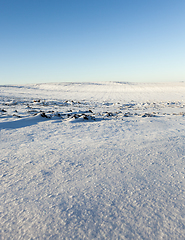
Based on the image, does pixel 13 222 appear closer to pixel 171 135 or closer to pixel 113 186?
pixel 113 186

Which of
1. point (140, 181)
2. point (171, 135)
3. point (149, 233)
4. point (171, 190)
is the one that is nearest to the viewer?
point (149, 233)

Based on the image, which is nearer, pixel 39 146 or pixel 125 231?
pixel 125 231

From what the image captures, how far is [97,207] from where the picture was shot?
1.34 m

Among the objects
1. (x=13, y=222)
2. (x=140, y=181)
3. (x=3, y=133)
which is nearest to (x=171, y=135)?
(x=140, y=181)

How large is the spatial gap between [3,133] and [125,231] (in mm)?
3055

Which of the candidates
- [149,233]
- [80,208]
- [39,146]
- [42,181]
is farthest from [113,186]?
[39,146]

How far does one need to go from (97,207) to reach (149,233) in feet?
1.38

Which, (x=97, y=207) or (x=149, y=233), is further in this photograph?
(x=97, y=207)

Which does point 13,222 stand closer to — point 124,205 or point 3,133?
point 124,205

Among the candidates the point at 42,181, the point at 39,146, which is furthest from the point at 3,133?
the point at 42,181

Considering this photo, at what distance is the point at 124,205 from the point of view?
1.36 meters

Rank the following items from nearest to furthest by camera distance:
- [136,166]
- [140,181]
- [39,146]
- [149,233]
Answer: [149,233], [140,181], [136,166], [39,146]

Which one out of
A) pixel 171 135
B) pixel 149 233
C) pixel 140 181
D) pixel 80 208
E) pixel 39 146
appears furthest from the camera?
pixel 171 135

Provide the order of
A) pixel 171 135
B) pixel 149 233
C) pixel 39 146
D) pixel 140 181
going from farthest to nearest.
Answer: pixel 171 135 → pixel 39 146 → pixel 140 181 → pixel 149 233
